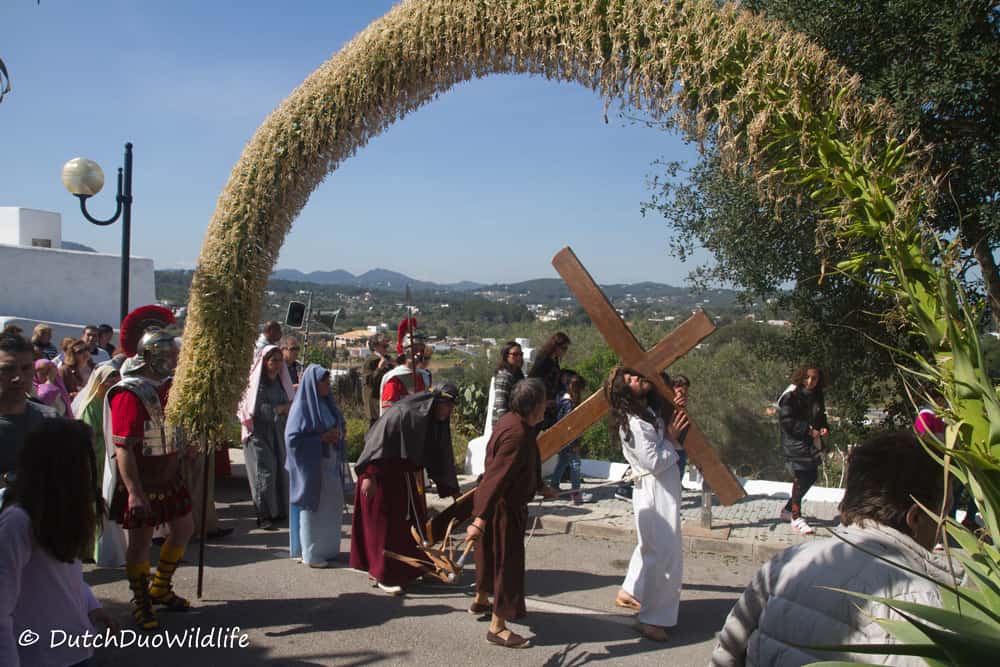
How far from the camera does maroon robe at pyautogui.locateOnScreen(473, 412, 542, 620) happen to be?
484cm

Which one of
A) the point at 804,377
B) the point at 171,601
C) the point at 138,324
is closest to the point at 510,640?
the point at 171,601

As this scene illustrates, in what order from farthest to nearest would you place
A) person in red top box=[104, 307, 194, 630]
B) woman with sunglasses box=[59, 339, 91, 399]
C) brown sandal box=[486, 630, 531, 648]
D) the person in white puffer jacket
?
woman with sunglasses box=[59, 339, 91, 399]
brown sandal box=[486, 630, 531, 648]
person in red top box=[104, 307, 194, 630]
the person in white puffer jacket

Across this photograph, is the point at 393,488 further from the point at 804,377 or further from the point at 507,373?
the point at 804,377

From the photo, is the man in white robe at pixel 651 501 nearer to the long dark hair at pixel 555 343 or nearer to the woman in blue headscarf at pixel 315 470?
the woman in blue headscarf at pixel 315 470

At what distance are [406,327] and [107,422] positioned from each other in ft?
15.1

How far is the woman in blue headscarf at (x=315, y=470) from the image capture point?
6430mm

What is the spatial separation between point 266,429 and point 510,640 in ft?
13.1

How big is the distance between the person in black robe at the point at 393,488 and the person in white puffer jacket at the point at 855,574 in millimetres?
3990

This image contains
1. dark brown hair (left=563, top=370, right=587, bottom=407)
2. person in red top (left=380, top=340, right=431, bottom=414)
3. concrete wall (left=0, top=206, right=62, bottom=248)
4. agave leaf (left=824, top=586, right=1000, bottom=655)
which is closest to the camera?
agave leaf (left=824, top=586, right=1000, bottom=655)

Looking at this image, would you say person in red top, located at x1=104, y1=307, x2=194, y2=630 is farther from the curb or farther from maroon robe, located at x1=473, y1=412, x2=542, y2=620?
the curb

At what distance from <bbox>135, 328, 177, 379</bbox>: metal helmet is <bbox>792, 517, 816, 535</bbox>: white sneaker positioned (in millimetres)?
6074

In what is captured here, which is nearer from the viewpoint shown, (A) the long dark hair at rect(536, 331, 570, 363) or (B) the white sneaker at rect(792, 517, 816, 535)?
(B) the white sneaker at rect(792, 517, 816, 535)

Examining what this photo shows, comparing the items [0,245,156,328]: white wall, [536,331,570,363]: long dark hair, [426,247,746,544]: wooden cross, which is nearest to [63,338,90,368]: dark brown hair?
[426,247,746,544]: wooden cross

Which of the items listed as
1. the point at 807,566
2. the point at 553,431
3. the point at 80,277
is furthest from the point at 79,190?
the point at 80,277
